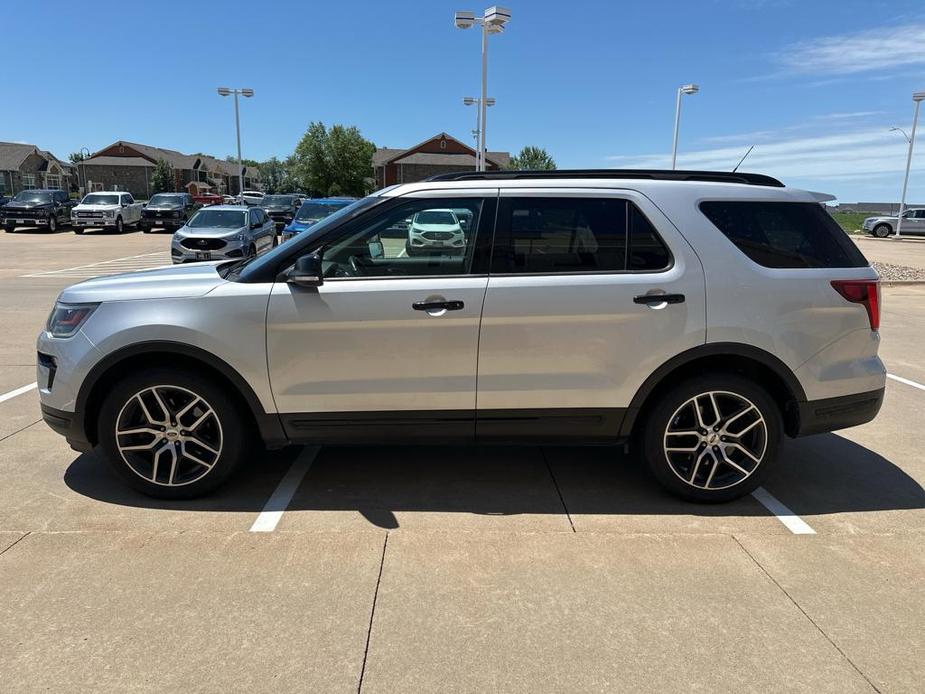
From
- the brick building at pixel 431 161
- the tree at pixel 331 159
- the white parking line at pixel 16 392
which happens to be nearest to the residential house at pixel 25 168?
the tree at pixel 331 159

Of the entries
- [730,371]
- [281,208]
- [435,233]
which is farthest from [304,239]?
[281,208]

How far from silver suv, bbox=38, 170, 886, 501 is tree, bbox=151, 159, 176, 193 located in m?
85.5

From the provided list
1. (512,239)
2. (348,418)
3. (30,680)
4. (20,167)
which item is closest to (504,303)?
(512,239)

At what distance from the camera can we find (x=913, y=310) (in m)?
11.6

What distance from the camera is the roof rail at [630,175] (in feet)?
12.6

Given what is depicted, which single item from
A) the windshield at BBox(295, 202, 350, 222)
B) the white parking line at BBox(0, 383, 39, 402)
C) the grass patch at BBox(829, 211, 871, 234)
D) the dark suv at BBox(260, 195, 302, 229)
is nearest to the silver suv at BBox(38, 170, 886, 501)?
the white parking line at BBox(0, 383, 39, 402)

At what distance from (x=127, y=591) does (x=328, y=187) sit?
70309 millimetres

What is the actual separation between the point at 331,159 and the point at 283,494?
6953 centimetres

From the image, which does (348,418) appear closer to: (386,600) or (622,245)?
(386,600)

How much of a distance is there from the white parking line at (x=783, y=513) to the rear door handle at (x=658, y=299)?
1390mm

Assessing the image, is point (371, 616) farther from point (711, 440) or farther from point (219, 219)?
point (219, 219)

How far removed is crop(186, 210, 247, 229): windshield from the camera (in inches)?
661

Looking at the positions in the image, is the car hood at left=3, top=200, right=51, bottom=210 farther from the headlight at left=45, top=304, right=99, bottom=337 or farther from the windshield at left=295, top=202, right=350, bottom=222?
the headlight at left=45, top=304, right=99, bottom=337

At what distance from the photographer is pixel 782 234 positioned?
374 centimetres
